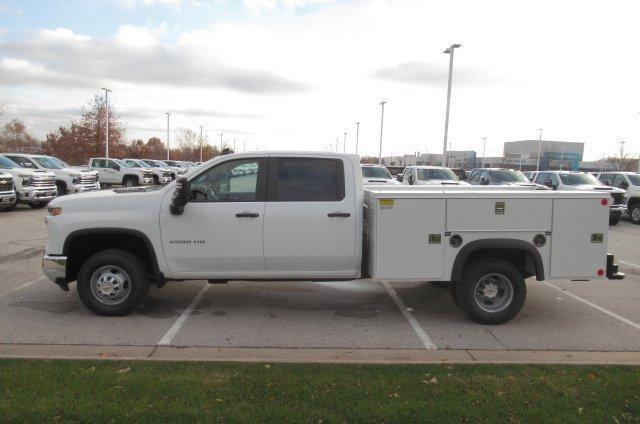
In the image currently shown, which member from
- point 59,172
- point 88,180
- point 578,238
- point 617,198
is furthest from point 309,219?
point 88,180

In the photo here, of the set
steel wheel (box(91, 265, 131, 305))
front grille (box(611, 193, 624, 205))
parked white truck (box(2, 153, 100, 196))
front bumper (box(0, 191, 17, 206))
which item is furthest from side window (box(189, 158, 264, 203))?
parked white truck (box(2, 153, 100, 196))

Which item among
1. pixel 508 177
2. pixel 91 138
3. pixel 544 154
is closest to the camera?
pixel 508 177

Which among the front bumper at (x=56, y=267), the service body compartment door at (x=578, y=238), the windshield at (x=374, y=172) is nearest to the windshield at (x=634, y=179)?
the windshield at (x=374, y=172)

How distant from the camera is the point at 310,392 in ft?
13.3

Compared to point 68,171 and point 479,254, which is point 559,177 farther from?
point 68,171

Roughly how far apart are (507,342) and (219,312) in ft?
11.2

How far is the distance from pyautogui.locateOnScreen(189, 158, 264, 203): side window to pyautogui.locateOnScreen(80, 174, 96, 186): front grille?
17.4m

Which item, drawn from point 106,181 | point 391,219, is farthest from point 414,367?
point 106,181

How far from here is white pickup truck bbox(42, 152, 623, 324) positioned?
19.1 ft

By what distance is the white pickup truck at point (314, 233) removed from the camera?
5809 mm

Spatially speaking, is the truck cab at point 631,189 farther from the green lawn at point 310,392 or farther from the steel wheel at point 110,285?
the steel wheel at point 110,285

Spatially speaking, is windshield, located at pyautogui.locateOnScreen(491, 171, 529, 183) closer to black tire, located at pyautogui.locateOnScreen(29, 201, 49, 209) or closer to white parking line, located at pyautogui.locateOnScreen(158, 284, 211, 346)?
white parking line, located at pyautogui.locateOnScreen(158, 284, 211, 346)

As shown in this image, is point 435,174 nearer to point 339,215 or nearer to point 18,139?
point 339,215

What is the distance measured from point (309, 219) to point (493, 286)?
2.33 metres
